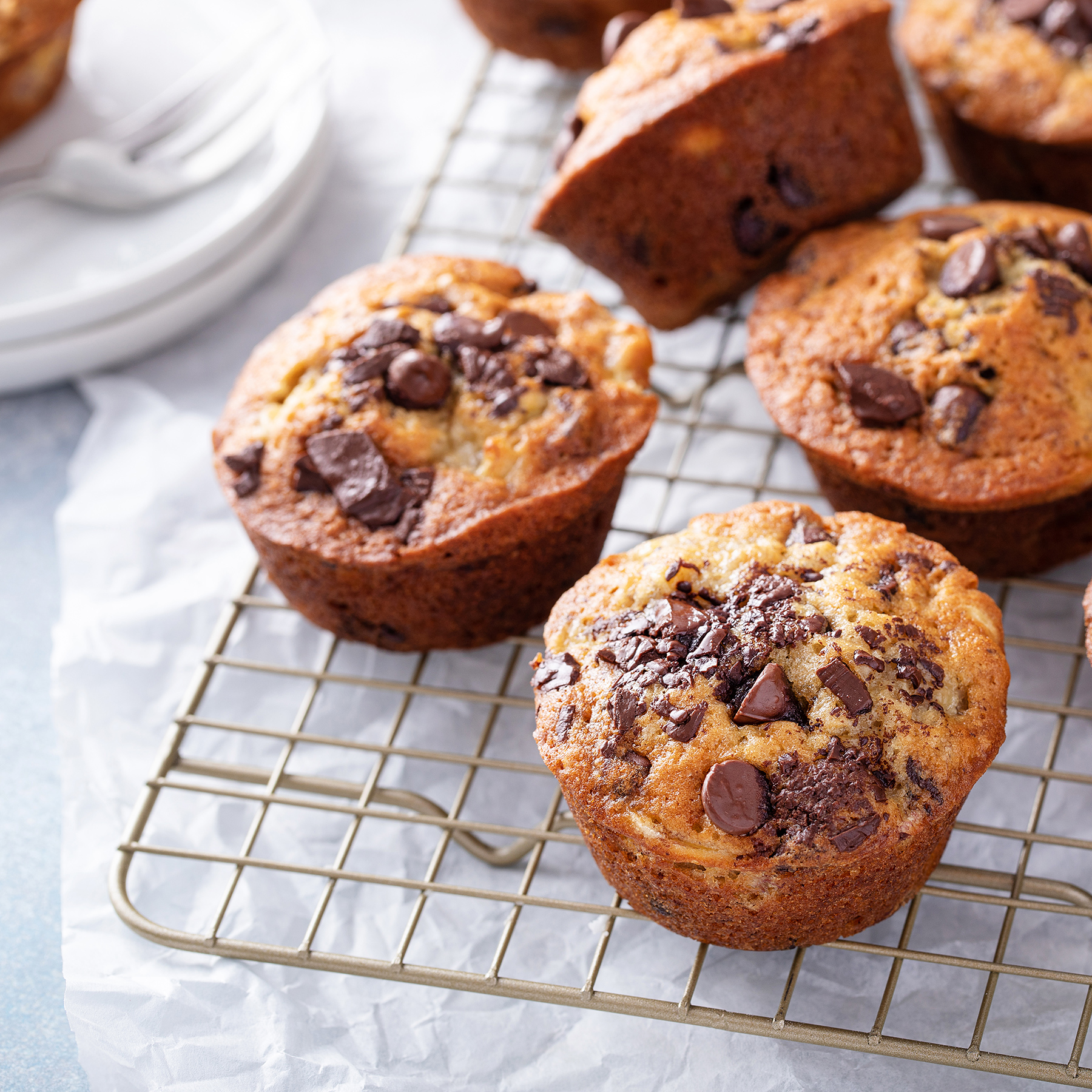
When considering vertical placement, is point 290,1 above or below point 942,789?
above

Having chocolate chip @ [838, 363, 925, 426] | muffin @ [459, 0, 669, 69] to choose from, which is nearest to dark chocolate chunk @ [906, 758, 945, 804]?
chocolate chip @ [838, 363, 925, 426]

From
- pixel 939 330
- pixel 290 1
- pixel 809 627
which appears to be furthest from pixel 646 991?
pixel 290 1

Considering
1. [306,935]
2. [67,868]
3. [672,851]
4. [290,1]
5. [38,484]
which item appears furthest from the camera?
[290,1]

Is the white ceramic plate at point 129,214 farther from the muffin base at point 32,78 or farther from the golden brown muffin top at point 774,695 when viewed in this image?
the golden brown muffin top at point 774,695

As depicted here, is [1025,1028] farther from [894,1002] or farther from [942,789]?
[942,789]

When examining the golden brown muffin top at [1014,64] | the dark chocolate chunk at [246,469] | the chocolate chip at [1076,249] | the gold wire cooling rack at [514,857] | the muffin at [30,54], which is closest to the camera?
the gold wire cooling rack at [514,857]

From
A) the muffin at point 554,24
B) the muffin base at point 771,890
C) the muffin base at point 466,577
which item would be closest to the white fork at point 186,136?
the muffin at point 554,24
